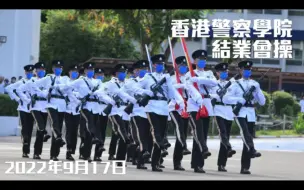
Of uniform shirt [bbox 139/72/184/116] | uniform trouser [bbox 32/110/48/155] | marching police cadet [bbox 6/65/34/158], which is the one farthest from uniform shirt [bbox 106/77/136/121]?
marching police cadet [bbox 6/65/34/158]

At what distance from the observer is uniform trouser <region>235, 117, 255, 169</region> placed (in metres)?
19.3

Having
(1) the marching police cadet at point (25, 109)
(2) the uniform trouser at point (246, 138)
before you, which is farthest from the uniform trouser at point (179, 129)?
(1) the marching police cadet at point (25, 109)

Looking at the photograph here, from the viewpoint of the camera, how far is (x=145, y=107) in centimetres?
1895

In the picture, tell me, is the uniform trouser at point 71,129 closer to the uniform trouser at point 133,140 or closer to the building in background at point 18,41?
the uniform trouser at point 133,140

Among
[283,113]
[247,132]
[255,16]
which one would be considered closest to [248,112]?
[247,132]

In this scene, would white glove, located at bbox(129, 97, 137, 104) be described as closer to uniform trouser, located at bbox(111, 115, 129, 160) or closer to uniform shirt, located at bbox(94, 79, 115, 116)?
uniform shirt, located at bbox(94, 79, 115, 116)

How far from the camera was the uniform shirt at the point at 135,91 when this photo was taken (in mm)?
19000

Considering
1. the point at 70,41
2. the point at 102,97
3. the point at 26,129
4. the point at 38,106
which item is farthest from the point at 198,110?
the point at 70,41

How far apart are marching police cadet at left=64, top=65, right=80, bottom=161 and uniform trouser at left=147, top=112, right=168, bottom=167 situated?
10.8 feet

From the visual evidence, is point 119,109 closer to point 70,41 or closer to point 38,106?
point 38,106

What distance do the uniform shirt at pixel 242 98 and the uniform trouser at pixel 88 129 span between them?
134 inches
